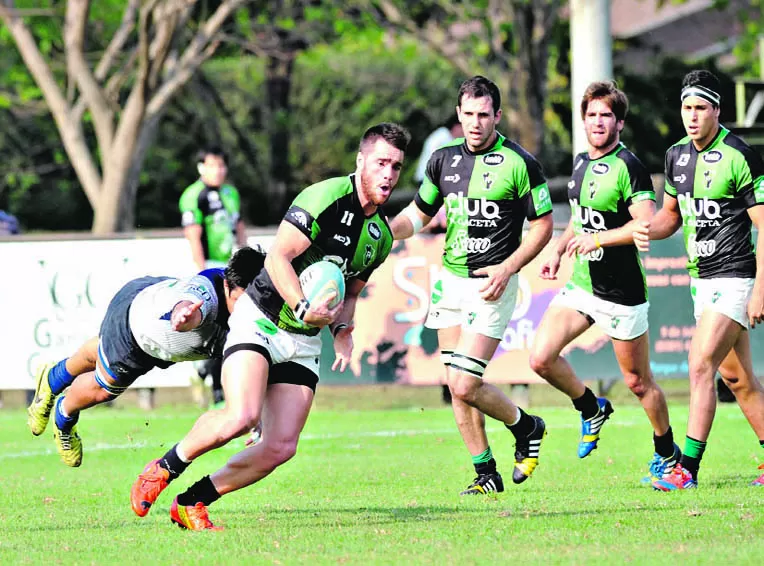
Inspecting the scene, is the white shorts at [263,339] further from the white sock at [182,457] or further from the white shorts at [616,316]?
the white shorts at [616,316]

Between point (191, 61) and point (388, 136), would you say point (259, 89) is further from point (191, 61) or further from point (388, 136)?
point (388, 136)

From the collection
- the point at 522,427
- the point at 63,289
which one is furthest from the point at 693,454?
the point at 63,289

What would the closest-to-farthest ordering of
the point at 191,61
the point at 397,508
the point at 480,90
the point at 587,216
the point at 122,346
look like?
the point at 397,508 → the point at 122,346 → the point at 480,90 → the point at 587,216 → the point at 191,61

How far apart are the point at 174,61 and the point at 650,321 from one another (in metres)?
10.5

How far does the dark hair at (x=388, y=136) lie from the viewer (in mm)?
7789

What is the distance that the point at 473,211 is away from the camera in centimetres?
928

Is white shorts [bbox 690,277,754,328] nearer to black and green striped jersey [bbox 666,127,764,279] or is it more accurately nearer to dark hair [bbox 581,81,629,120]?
black and green striped jersey [bbox 666,127,764,279]

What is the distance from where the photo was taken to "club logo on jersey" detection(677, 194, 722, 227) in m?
9.15

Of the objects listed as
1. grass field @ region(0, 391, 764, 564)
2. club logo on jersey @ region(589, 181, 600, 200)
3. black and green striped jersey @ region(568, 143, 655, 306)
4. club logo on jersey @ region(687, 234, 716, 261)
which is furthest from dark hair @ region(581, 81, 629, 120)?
grass field @ region(0, 391, 764, 564)

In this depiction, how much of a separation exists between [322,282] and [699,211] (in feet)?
9.12

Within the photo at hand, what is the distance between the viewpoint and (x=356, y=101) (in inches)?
1438

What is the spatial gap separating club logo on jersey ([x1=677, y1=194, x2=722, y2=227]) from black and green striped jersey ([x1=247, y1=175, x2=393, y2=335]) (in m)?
2.24

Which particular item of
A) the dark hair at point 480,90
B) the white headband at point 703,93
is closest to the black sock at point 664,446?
the white headband at point 703,93

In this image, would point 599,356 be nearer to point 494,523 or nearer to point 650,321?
point 650,321
